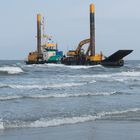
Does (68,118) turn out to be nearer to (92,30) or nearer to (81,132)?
(81,132)

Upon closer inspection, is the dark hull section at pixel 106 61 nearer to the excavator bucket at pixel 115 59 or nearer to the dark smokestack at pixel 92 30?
the excavator bucket at pixel 115 59

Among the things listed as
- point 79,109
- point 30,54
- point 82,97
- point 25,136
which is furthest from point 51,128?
point 30,54

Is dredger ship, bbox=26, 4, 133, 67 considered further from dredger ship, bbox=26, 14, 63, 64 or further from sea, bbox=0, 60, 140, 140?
sea, bbox=0, 60, 140, 140

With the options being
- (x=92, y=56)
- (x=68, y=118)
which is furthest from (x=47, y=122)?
(x=92, y=56)

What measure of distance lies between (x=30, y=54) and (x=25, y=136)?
207ft

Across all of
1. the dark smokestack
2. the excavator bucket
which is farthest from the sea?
the excavator bucket

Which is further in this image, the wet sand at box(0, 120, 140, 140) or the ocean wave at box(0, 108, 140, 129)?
the ocean wave at box(0, 108, 140, 129)

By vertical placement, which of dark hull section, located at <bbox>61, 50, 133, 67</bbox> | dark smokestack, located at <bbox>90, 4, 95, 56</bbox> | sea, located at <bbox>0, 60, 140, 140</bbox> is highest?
dark smokestack, located at <bbox>90, 4, 95, 56</bbox>

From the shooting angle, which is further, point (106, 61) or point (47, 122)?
point (106, 61)

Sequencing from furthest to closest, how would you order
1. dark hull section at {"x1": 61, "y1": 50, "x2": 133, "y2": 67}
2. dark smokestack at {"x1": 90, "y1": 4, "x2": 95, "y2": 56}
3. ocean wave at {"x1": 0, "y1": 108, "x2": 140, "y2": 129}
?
dark hull section at {"x1": 61, "y1": 50, "x2": 133, "y2": 67}, dark smokestack at {"x1": 90, "y1": 4, "x2": 95, "y2": 56}, ocean wave at {"x1": 0, "y1": 108, "x2": 140, "y2": 129}

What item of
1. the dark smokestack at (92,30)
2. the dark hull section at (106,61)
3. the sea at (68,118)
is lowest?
the sea at (68,118)

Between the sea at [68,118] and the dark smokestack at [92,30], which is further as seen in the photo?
the dark smokestack at [92,30]

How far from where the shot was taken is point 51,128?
36.0ft

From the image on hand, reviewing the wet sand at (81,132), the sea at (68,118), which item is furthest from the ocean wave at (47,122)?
the wet sand at (81,132)
